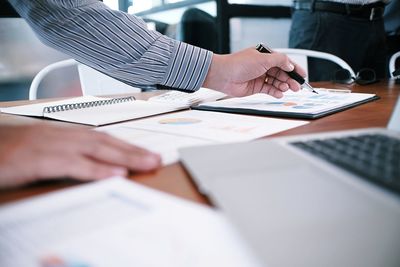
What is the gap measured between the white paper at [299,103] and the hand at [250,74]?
0.10ft

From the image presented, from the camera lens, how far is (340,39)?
6.17ft

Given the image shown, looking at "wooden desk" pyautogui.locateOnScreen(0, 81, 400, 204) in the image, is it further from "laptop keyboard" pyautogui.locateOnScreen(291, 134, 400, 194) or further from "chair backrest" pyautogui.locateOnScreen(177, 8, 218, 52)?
"chair backrest" pyautogui.locateOnScreen(177, 8, 218, 52)

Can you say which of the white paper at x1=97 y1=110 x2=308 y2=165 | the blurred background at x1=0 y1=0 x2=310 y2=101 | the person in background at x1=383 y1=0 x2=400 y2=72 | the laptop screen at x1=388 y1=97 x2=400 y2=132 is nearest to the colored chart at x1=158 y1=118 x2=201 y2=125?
the white paper at x1=97 y1=110 x2=308 y2=165

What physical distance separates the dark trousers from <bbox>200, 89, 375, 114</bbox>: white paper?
2.92ft

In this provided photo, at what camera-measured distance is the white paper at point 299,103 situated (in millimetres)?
Answer: 779

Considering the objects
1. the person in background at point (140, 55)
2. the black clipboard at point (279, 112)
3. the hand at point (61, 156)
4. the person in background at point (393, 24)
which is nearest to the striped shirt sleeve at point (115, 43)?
the person in background at point (140, 55)

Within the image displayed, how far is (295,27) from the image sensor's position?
1.98 metres

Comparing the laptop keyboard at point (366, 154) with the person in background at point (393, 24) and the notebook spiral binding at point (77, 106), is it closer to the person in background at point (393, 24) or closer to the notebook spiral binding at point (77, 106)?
the notebook spiral binding at point (77, 106)

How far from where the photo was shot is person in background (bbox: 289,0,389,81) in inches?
71.7

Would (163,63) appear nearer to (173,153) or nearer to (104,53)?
(104,53)

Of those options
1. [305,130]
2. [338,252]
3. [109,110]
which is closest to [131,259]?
[338,252]

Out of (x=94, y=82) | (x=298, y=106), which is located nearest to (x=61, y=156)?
(x=298, y=106)

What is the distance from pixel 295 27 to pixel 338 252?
6.29ft

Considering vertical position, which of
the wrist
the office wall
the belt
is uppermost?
the belt
